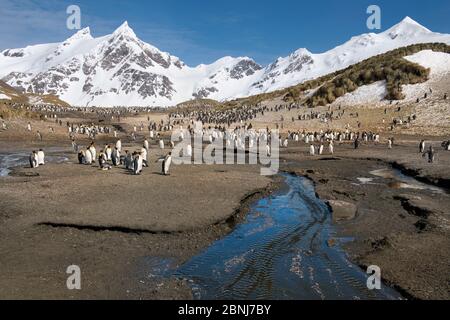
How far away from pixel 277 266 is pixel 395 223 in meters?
Answer: 5.83

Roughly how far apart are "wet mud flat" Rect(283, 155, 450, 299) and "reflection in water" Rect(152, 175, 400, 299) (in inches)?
24.6

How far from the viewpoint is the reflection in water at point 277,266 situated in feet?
33.6

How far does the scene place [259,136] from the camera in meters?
48.5

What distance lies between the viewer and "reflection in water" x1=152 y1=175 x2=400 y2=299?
10234 millimetres

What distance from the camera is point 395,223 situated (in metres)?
15.6

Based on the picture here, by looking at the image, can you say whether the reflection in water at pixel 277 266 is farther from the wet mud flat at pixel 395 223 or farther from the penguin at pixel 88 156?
the penguin at pixel 88 156

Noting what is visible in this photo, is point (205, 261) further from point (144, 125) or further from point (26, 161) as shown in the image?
point (144, 125)

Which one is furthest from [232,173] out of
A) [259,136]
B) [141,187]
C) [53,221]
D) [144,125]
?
[144,125]

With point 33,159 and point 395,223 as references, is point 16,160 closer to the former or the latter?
point 33,159

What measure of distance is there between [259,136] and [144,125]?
2841cm

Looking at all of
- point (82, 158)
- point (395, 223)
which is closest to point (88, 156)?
point (82, 158)

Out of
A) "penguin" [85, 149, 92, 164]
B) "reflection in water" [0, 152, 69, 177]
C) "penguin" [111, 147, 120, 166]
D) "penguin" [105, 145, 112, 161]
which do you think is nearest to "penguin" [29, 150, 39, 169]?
"reflection in water" [0, 152, 69, 177]

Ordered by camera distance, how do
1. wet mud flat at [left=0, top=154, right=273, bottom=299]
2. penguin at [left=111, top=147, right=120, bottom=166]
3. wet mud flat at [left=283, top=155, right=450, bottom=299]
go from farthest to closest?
penguin at [left=111, top=147, right=120, bottom=166], wet mud flat at [left=283, top=155, right=450, bottom=299], wet mud flat at [left=0, top=154, right=273, bottom=299]

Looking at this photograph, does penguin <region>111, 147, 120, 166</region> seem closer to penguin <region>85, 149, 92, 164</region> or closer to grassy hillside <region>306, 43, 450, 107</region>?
penguin <region>85, 149, 92, 164</region>
